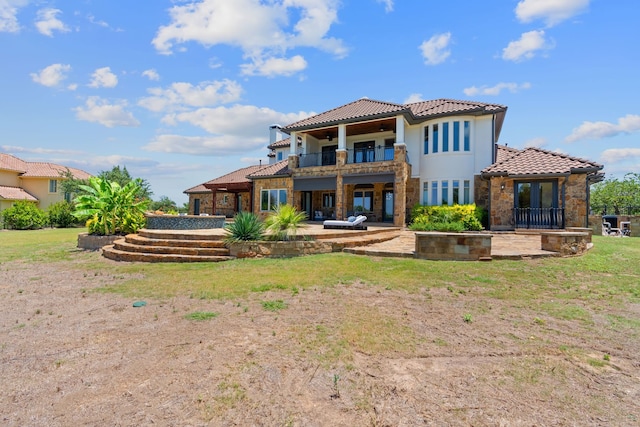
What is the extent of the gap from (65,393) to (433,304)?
18.5 ft

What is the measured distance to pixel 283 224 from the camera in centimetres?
1236

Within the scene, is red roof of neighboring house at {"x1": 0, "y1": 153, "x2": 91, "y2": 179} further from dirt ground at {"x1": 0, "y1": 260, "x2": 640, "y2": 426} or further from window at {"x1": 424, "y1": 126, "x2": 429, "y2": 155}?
dirt ground at {"x1": 0, "y1": 260, "x2": 640, "y2": 426}

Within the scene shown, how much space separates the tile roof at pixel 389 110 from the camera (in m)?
19.7

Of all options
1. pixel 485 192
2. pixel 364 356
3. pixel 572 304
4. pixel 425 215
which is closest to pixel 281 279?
pixel 364 356

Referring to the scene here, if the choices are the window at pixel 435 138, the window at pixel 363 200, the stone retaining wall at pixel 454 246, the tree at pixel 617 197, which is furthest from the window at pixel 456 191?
the tree at pixel 617 197

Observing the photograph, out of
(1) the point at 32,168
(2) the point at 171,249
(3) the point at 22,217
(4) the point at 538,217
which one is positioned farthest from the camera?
(1) the point at 32,168

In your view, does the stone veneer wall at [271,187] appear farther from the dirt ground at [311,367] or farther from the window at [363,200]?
the dirt ground at [311,367]

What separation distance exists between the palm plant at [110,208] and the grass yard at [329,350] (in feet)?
24.3

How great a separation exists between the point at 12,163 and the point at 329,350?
5456cm

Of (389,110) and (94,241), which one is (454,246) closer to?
(389,110)

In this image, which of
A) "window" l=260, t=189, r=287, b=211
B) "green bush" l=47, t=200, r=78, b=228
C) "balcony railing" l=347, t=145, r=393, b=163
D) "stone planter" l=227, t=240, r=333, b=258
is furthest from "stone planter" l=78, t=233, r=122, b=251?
"green bush" l=47, t=200, r=78, b=228

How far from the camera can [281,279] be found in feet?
26.9

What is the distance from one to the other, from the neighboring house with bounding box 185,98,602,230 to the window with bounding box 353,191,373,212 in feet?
0.26

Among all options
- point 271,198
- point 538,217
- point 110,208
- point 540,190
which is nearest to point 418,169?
point 540,190
